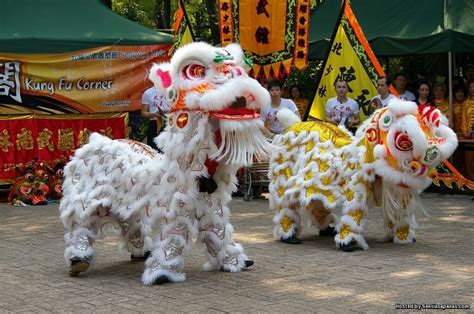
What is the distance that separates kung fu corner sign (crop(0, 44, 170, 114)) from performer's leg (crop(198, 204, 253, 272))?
6805 millimetres

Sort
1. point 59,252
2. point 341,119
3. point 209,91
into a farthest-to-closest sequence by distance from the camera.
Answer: point 341,119 < point 59,252 < point 209,91

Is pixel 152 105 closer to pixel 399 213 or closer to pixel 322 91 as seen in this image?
pixel 322 91

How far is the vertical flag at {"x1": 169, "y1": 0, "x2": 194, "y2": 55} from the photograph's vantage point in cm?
1323

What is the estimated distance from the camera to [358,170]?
8.27 meters

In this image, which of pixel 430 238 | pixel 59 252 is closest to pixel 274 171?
pixel 430 238

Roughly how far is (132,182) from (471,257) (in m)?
3.17

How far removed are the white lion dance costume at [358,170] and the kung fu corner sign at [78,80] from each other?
5230 millimetres

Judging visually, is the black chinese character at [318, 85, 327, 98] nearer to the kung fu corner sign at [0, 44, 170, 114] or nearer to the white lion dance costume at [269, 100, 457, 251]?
the white lion dance costume at [269, 100, 457, 251]

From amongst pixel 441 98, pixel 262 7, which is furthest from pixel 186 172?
pixel 441 98

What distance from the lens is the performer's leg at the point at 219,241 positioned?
7203 millimetres

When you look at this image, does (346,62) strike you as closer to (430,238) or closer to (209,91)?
(430,238)

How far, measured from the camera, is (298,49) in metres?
12.1

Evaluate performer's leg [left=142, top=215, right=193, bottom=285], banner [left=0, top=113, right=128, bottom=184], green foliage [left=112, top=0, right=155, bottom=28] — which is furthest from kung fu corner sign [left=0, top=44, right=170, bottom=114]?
green foliage [left=112, top=0, right=155, bottom=28]

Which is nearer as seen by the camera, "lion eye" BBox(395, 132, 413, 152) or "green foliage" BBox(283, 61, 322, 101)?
"lion eye" BBox(395, 132, 413, 152)
